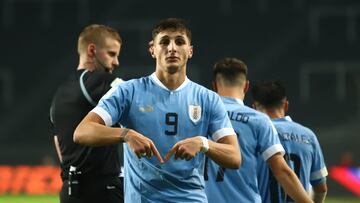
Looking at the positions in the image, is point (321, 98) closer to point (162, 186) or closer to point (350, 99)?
point (350, 99)

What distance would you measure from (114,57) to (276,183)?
166 cm

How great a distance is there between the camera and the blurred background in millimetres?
25703

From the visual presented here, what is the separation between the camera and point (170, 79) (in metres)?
4.60

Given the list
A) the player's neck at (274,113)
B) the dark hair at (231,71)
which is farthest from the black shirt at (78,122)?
the player's neck at (274,113)

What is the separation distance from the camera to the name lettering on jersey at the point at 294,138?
6.08 m

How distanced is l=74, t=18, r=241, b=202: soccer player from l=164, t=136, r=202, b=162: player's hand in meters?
0.12

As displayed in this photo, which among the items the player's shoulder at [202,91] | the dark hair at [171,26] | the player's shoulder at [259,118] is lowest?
the player's shoulder at [259,118]

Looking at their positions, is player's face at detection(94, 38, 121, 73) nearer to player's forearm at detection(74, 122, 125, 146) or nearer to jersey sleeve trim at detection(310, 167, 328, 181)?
jersey sleeve trim at detection(310, 167, 328, 181)

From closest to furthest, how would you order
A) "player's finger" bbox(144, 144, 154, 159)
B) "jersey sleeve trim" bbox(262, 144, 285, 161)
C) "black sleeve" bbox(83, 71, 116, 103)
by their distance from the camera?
"player's finger" bbox(144, 144, 154, 159)
"jersey sleeve trim" bbox(262, 144, 285, 161)
"black sleeve" bbox(83, 71, 116, 103)

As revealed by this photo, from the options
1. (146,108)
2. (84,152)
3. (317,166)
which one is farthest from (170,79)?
(317,166)

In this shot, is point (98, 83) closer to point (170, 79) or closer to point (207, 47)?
point (170, 79)

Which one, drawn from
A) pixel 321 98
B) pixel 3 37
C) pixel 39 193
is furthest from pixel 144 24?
pixel 39 193

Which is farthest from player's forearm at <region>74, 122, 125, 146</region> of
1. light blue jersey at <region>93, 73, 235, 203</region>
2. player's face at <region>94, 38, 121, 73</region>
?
player's face at <region>94, 38, 121, 73</region>

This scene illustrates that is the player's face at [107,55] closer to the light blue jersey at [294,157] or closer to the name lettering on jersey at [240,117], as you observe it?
the name lettering on jersey at [240,117]
